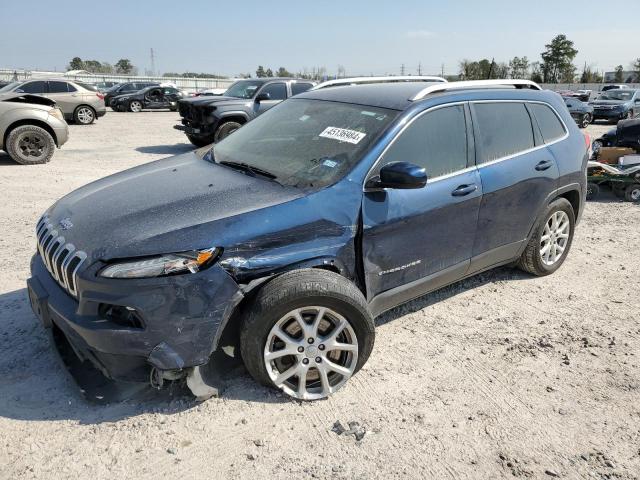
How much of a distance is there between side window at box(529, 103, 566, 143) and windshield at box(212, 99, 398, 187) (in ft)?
5.51

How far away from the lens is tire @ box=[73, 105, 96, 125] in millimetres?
17641

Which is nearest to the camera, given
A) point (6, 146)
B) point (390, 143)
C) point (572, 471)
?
point (572, 471)

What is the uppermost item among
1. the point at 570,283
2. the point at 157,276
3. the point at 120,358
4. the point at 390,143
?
the point at 390,143

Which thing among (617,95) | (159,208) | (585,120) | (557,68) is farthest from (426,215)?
(557,68)

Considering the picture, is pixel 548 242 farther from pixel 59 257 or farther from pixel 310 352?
pixel 59 257

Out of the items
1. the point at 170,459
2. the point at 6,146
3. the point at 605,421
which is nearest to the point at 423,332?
the point at 605,421

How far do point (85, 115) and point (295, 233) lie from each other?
1754cm

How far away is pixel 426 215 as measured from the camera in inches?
131

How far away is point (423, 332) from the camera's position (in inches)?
148

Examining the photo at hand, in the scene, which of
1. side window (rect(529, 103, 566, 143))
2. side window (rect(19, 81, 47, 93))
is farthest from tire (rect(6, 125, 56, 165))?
side window (rect(529, 103, 566, 143))

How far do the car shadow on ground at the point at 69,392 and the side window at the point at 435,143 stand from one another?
1.62 m

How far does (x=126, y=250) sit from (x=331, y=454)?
1.45 meters

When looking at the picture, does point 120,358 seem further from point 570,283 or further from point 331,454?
point 570,283

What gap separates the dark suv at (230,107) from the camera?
1121 cm
